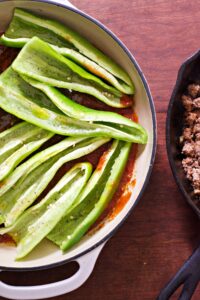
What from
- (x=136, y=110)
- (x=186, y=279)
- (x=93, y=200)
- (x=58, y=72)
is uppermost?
(x=58, y=72)

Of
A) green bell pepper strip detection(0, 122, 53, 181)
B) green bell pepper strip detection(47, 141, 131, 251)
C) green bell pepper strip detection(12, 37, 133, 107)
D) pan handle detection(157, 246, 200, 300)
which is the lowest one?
pan handle detection(157, 246, 200, 300)

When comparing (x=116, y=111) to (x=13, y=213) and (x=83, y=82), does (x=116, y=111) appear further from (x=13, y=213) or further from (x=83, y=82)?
(x=13, y=213)

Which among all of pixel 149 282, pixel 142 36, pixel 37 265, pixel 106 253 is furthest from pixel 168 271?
pixel 142 36

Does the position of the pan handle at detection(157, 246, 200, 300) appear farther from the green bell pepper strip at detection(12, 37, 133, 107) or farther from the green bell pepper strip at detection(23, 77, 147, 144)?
the green bell pepper strip at detection(12, 37, 133, 107)

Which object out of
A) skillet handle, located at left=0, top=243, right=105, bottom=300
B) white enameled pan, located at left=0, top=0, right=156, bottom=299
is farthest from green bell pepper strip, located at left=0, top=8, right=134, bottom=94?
skillet handle, located at left=0, top=243, right=105, bottom=300

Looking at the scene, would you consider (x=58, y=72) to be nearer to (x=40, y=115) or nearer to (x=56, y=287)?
(x=40, y=115)

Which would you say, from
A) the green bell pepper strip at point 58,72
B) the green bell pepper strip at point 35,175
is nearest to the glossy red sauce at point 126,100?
the green bell pepper strip at point 58,72

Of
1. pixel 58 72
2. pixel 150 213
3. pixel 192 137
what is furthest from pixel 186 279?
pixel 58 72
